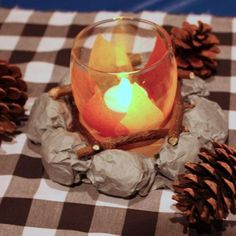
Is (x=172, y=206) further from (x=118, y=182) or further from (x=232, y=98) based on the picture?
(x=232, y=98)

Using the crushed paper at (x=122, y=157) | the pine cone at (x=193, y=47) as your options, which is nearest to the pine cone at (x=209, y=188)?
the crushed paper at (x=122, y=157)

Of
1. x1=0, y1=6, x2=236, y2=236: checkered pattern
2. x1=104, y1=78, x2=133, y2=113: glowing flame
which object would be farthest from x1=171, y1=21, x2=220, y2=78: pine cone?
x1=104, y1=78, x2=133, y2=113: glowing flame

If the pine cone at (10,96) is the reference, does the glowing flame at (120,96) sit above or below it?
above

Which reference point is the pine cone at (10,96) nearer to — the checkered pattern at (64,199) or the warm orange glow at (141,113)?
the checkered pattern at (64,199)

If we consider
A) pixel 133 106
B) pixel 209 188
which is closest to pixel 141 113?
pixel 133 106

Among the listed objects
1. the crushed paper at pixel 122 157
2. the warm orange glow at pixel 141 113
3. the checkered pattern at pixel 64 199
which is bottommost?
the checkered pattern at pixel 64 199

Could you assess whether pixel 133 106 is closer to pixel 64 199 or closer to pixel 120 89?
pixel 120 89

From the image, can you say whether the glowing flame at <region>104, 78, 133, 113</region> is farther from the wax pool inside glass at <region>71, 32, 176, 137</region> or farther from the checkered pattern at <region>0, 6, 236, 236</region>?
the checkered pattern at <region>0, 6, 236, 236</region>
